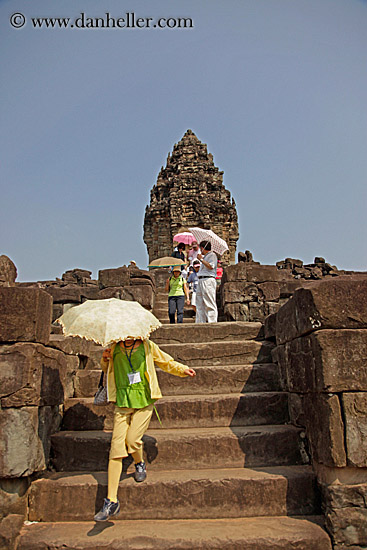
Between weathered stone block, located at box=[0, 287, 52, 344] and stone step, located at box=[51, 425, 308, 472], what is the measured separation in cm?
113

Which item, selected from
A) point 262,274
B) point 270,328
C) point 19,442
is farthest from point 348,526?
point 262,274

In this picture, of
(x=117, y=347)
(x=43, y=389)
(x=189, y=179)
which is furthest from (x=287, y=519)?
(x=189, y=179)

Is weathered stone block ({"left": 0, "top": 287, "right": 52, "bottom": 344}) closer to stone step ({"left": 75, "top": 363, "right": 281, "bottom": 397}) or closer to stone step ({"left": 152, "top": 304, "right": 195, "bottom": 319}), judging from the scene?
stone step ({"left": 75, "top": 363, "right": 281, "bottom": 397})

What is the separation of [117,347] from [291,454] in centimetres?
187

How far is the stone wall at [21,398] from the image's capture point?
3.08 m

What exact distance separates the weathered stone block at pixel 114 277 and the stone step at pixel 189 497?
4.91m

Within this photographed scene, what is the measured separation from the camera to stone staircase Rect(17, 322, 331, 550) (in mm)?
2830

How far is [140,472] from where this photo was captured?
3.24m

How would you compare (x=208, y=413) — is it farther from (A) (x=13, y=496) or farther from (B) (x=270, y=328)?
(A) (x=13, y=496)

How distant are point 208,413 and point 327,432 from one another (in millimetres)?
1343

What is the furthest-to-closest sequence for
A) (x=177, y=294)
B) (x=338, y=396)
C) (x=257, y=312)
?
(x=257, y=312) < (x=177, y=294) < (x=338, y=396)

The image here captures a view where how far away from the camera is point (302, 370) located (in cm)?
352

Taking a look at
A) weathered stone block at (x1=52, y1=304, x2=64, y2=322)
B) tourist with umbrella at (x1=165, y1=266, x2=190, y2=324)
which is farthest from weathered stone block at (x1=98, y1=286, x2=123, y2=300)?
weathered stone block at (x1=52, y1=304, x2=64, y2=322)

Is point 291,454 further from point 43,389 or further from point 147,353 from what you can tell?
point 43,389
